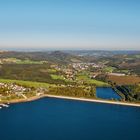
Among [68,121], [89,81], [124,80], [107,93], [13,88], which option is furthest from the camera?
[124,80]

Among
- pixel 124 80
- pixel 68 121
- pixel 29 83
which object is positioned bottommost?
pixel 124 80

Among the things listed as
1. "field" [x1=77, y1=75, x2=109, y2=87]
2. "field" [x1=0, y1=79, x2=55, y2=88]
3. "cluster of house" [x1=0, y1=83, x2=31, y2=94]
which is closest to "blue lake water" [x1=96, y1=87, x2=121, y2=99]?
"field" [x1=77, y1=75, x2=109, y2=87]

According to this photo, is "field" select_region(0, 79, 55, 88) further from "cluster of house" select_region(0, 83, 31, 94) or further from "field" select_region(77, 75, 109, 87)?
"field" select_region(77, 75, 109, 87)

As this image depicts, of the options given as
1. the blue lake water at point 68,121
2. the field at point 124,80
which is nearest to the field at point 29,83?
the blue lake water at point 68,121

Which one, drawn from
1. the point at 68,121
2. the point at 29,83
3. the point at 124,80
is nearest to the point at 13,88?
the point at 29,83

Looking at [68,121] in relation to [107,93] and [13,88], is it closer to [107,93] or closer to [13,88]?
[13,88]

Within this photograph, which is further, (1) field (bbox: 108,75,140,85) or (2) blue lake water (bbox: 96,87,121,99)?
(1) field (bbox: 108,75,140,85)

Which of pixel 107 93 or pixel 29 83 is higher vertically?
pixel 29 83

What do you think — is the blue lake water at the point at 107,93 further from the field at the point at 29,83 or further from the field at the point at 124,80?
the field at the point at 29,83
